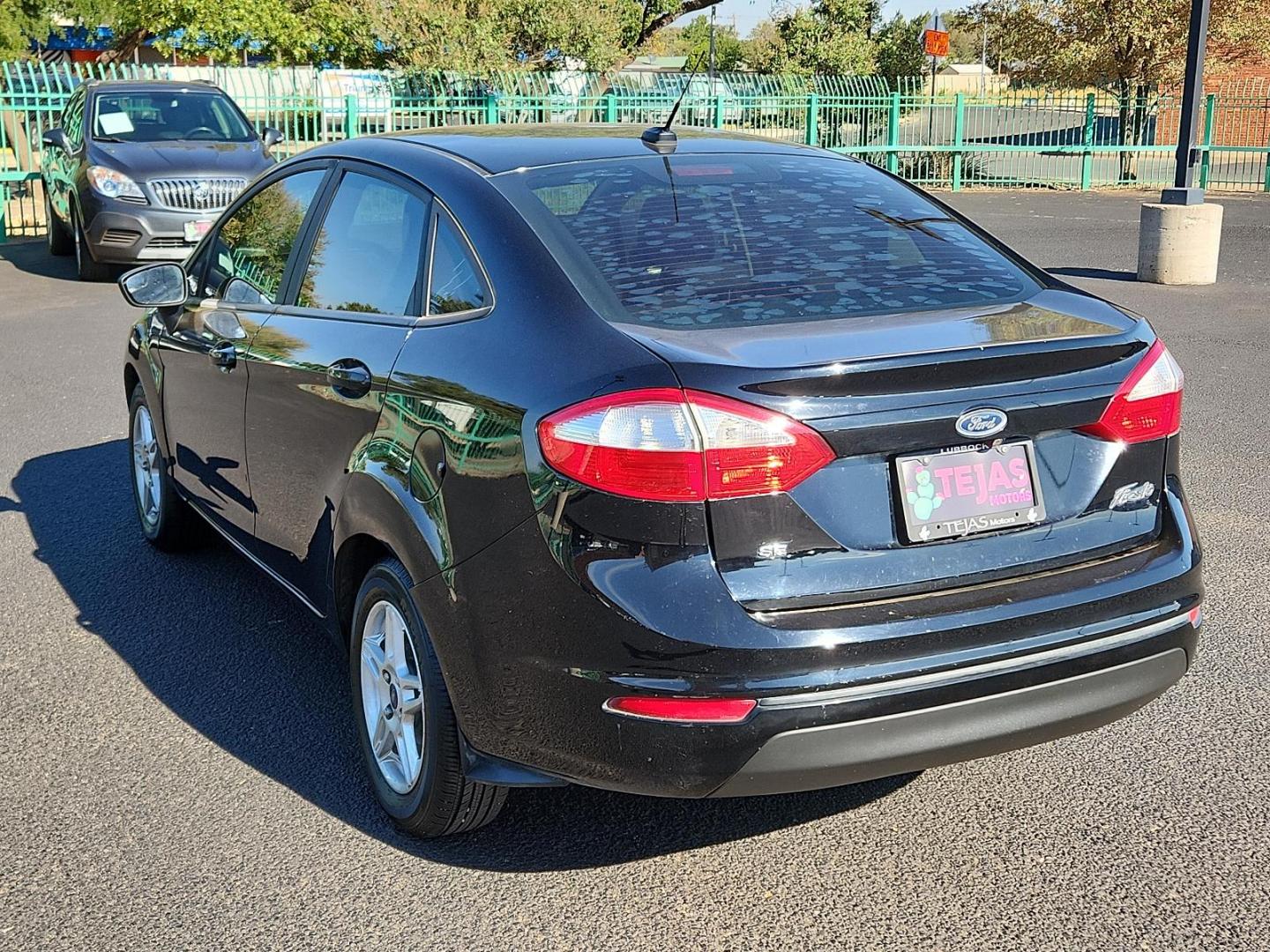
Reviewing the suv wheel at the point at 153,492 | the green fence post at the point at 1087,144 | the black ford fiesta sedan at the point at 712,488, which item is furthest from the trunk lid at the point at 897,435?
the green fence post at the point at 1087,144

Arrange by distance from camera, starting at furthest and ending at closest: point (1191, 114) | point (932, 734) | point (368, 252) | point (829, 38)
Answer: point (829, 38)
point (1191, 114)
point (368, 252)
point (932, 734)

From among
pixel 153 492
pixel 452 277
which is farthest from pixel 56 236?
pixel 452 277

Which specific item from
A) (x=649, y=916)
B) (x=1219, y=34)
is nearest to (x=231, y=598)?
(x=649, y=916)

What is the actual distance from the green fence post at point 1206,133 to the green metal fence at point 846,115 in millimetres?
27

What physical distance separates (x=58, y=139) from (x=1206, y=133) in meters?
20.1

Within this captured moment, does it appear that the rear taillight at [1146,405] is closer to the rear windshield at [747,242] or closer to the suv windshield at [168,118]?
the rear windshield at [747,242]

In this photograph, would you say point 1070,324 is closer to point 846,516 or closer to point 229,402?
point 846,516

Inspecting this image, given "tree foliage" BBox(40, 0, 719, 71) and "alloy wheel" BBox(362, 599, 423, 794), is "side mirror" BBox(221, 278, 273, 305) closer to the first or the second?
"alloy wheel" BBox(362, 599, 423, 794)

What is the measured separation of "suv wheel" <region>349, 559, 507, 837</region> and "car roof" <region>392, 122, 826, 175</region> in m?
1.14

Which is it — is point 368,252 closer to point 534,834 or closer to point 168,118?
point 534,834

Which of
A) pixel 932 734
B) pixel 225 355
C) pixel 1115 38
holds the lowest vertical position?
pixel 932 734

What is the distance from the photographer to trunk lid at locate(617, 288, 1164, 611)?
2674 millimetres

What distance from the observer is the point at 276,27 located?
35500 mm

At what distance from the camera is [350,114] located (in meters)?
20.5
